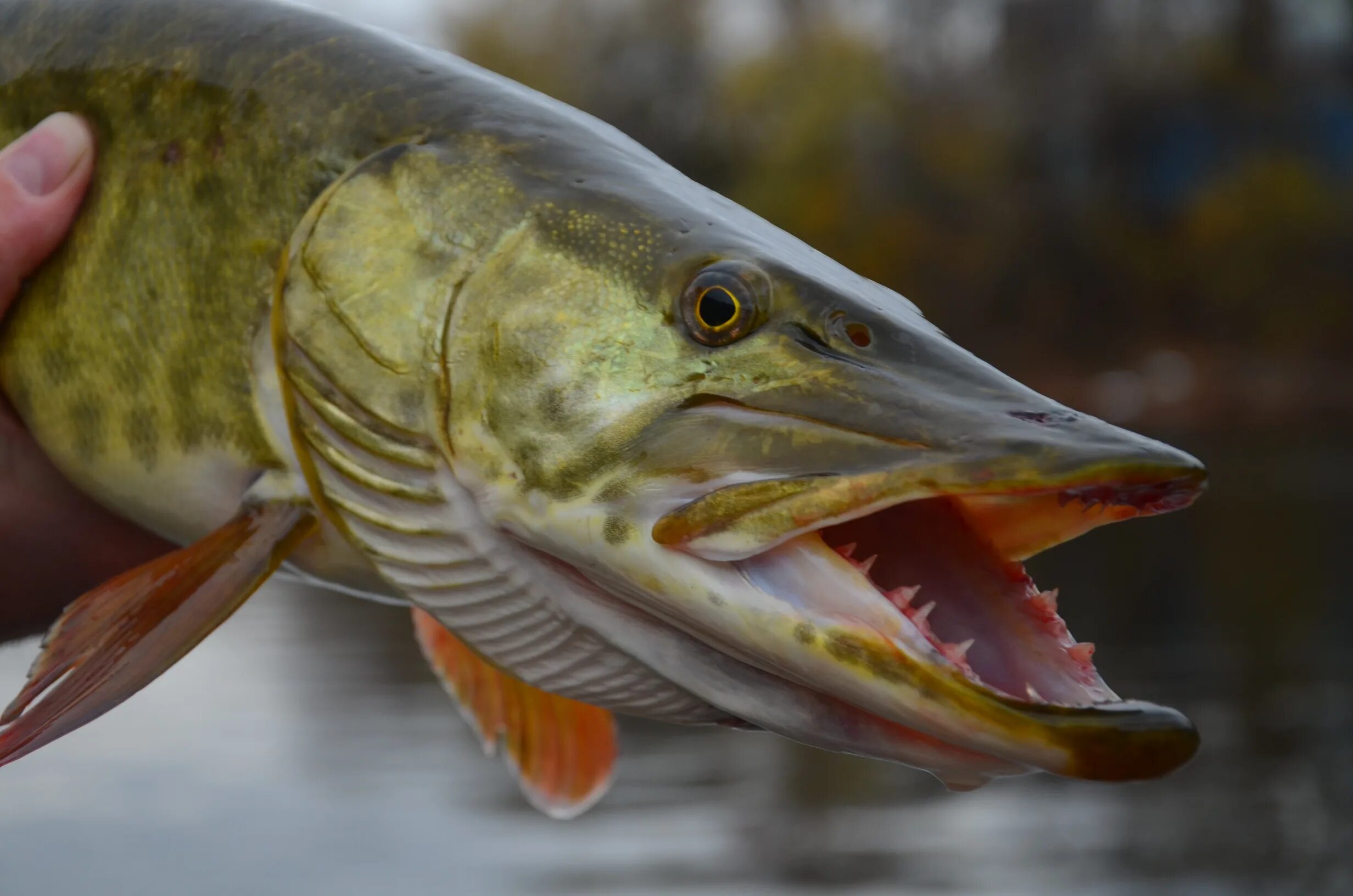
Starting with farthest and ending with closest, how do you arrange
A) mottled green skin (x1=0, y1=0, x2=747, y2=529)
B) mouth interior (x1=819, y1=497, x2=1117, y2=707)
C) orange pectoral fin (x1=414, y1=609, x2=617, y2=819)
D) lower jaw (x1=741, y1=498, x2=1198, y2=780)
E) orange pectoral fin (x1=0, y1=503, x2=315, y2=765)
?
orange pectoral fin (x1=414, y1=609, x2=617, y2=819)
mottled green skin (x1=0, y1=0, x2=747, y2=529)
orange pectoral fin (x1=0, y1=503, x2=315, y2=765)
mouth interior (x1=819, y1=497, x2=1117, y2=707)
lower jaw (x1=741, y1=498, x2=1198, y2=780)

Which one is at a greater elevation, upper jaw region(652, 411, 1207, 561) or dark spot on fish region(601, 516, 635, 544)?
upper jaw region(652, 411, 1207, 561)

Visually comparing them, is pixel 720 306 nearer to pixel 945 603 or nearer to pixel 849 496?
pixel 849 496

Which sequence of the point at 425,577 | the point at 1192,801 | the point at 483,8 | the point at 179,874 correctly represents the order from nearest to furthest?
the point at 425,577 < the point at 179,874 < the point at 1192,801 < the point at 483,8

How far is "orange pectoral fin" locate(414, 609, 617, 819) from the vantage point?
2430 millimetres

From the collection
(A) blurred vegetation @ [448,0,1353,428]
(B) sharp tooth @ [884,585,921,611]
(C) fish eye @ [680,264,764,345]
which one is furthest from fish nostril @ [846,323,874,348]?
(A) blurred vegetation @ [448,0,1353,428]

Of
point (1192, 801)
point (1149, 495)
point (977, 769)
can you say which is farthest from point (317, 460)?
point (1192, 801)

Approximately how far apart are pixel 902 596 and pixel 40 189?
1456 millimetres

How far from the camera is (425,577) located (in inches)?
75.2

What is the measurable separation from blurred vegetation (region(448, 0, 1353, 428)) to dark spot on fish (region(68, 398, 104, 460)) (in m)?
31.9

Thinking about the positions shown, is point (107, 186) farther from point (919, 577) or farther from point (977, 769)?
point (977, 769)

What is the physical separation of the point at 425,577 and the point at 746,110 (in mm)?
37738

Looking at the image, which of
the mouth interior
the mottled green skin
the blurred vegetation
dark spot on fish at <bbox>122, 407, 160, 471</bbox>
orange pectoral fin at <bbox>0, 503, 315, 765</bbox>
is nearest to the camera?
the mouth interior

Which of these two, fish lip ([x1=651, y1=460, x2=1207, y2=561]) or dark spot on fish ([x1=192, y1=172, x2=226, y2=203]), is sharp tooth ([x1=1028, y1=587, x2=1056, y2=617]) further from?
dark spot on fish ([x1=192, y1=172, x2=226, y2=203])

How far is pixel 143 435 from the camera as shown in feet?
7.03
